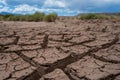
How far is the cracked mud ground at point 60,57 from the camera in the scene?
3309mm

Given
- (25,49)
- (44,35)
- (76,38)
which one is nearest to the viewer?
(25,49)

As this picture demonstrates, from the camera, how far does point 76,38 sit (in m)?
5.13

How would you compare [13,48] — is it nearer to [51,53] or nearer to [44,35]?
[51,53]

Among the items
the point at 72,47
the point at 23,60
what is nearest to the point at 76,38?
the point at 72,47

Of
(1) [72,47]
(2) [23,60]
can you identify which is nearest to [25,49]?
(2) [23,60]

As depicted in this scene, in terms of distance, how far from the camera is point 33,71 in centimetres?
343

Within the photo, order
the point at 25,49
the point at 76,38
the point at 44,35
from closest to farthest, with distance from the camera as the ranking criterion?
the point at 25,49 → the point at 76,38 → the point at 44,35

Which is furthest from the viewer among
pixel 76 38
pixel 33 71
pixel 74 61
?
pixel 76 38

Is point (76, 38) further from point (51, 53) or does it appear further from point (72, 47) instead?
point (51, 53)

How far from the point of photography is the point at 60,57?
3918 millimetres

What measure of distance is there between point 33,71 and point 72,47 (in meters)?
1.24

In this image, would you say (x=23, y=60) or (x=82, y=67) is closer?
(x=82, y=67)

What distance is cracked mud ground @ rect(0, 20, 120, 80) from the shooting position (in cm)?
331

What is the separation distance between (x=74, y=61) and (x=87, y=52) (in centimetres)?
47
